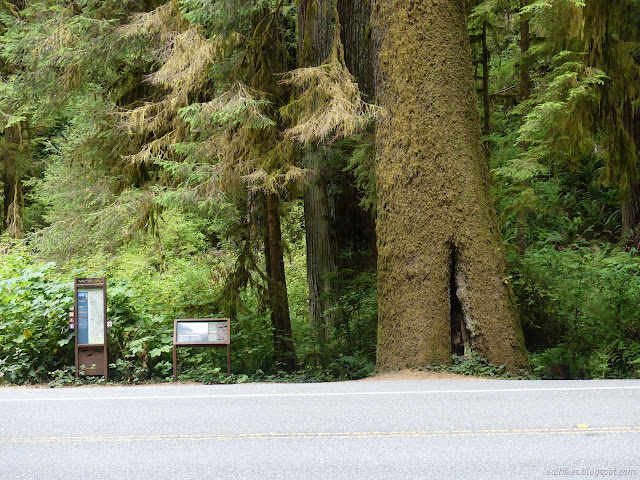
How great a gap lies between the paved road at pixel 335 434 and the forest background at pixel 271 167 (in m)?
2.43

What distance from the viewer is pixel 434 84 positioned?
10141 millimetres

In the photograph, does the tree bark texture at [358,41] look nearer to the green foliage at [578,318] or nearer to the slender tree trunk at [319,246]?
the slender tree trunk at [319,246]

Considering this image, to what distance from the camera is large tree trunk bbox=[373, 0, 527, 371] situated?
9.77 m

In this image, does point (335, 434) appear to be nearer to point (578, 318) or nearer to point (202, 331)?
point (202, 331)

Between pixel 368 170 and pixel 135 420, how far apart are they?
6816 mm

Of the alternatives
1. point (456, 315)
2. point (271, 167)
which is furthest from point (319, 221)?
point (456, 315)

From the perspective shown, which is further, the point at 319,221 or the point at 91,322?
the point at 319,221

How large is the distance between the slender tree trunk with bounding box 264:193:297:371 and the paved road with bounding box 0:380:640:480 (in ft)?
17.0

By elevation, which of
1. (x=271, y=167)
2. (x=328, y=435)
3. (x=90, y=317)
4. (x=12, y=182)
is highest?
(x=12, y=182)

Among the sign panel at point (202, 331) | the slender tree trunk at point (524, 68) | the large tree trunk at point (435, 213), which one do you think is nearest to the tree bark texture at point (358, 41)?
the slender tree trunk at point (524, 68)

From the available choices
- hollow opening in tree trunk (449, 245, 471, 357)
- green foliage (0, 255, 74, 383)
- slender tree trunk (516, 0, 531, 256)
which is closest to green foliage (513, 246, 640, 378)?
hollow opening in tree trunk (449, 245, 471, 357)

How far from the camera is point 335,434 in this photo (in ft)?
18.5

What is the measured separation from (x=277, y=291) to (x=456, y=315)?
418cm

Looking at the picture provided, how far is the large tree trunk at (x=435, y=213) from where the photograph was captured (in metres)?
9.77
